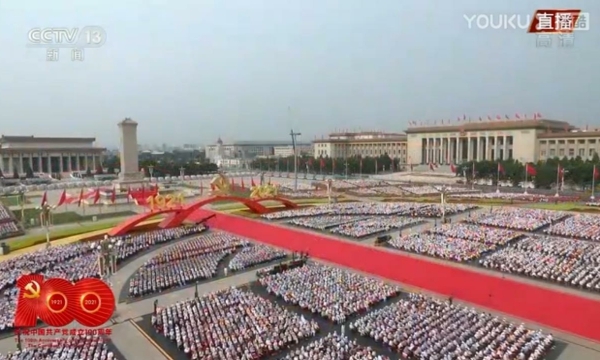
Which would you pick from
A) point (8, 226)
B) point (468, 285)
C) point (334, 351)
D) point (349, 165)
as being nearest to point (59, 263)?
point (8, 226)

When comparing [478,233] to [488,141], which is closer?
[478,233]

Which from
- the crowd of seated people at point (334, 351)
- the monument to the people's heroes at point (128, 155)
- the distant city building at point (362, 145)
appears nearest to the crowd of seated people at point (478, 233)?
the crowd of seated people at point (334, 351)

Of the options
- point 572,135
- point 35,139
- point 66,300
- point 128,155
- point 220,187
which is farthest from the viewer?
point 35,139

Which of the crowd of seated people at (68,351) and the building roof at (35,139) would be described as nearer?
the crowd of seated people at (68,351)

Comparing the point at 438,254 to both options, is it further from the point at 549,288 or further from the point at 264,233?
the point at 264,233

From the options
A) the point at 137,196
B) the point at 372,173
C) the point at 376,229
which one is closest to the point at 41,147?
the point at 137,196

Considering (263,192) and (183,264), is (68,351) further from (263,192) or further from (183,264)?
(263,192)

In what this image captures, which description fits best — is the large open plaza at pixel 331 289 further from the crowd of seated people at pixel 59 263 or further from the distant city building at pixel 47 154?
the distant city building at pixel 47 154
